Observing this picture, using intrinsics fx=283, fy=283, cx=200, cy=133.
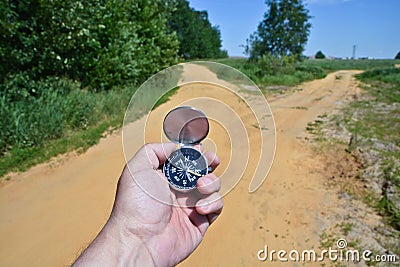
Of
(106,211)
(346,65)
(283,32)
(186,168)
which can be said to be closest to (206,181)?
(186,168)

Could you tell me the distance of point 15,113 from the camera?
5.48 meters

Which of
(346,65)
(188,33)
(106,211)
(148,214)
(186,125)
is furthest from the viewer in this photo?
(346,65)

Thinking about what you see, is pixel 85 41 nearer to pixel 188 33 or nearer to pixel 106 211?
pixel 106 211

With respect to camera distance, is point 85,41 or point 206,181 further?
point 85,41

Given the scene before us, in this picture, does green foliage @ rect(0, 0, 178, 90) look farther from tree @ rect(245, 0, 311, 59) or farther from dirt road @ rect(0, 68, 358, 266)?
tree @ rect(245, 0, 311, 59)

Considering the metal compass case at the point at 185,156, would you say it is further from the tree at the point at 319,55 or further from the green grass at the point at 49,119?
the tree at the point at 319,55

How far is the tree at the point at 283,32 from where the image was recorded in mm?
26562

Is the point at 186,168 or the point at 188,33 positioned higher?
the point at 188,33

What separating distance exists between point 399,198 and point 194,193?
3.75 m

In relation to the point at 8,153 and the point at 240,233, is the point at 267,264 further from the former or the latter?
the point at 8,153

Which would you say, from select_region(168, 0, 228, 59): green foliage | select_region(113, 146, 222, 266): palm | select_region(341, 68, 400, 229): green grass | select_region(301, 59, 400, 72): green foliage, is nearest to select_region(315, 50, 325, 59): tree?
select_region(301, 59, 400, 72): green foliage

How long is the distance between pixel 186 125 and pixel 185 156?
0.20 meters

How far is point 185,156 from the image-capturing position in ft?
5.08

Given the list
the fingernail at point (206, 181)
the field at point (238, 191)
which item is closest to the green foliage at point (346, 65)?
the field at point (238, 191)
